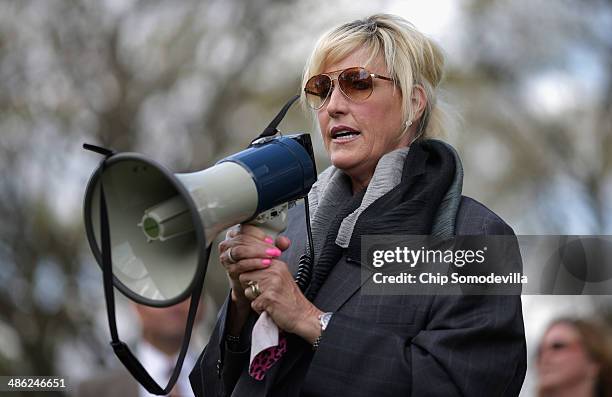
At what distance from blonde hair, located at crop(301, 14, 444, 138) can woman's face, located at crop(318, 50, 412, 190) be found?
24mm

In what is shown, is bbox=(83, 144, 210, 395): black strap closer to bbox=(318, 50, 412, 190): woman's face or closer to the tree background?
bbox=(318, 50, 412, 190): woman's face

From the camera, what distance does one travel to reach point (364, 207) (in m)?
2.43

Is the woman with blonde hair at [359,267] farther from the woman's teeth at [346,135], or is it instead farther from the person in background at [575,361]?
the person in background at [575,361]

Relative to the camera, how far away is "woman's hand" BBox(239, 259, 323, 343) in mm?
2199

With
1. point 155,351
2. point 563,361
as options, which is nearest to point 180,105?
point 155,351

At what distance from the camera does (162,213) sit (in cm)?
214

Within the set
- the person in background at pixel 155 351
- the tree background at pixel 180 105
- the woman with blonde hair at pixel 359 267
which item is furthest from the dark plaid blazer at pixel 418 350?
the tree background at pixel 180 105

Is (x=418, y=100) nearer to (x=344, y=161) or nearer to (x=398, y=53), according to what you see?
(x=398, y=53)

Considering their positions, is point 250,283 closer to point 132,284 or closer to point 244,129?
point 132,284

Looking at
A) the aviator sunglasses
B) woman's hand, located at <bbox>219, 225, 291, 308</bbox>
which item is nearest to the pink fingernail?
woman's hand, located at <bbox>219, 225, 291, 308</bbox>

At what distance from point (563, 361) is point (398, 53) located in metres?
1.53

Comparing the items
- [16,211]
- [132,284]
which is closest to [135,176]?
[132,284]

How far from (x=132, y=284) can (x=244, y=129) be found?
6567 millimetres

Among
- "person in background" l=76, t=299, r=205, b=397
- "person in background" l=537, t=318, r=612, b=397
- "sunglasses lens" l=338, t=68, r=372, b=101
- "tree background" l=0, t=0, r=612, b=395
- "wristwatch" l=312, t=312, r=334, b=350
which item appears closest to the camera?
"wristwatch" l=312, t=312, r=334, b=350
